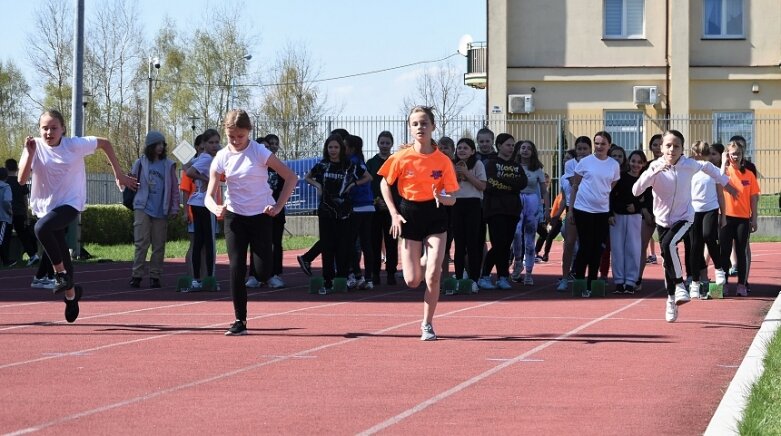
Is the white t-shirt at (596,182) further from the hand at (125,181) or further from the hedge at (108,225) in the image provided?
the hedge at (108,225)

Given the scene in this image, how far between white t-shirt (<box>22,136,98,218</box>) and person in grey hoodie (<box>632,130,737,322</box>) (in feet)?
17.2

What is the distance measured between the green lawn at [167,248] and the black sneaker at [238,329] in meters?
14.2

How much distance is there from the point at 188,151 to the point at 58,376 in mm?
33578

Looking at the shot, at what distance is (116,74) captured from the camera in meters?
70.9

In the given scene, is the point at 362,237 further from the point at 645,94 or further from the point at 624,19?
the point at 624,19

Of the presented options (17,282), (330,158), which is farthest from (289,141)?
(330,158)

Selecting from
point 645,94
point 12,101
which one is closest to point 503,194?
point 645,94

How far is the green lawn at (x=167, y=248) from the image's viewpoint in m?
28.2

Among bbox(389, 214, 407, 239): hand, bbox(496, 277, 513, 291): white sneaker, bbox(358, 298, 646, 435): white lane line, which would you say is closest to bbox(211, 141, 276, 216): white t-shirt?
bbox(389, 214, 407, 239): hand

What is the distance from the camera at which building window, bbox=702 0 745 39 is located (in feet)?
143

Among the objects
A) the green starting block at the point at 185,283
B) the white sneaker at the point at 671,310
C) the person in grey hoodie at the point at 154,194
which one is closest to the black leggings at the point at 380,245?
the green starting block at the point at 185,283

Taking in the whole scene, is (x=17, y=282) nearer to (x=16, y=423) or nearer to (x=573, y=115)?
(x=16, y=423)

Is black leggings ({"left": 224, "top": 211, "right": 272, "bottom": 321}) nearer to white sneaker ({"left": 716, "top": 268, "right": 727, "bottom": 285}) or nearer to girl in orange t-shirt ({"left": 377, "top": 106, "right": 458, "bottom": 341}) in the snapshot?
girl in orange t-shirt ({"left": 377, "top": 106, "right": 458, "bottom": 341})

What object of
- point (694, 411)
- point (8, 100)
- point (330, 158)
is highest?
point (8, 100)
